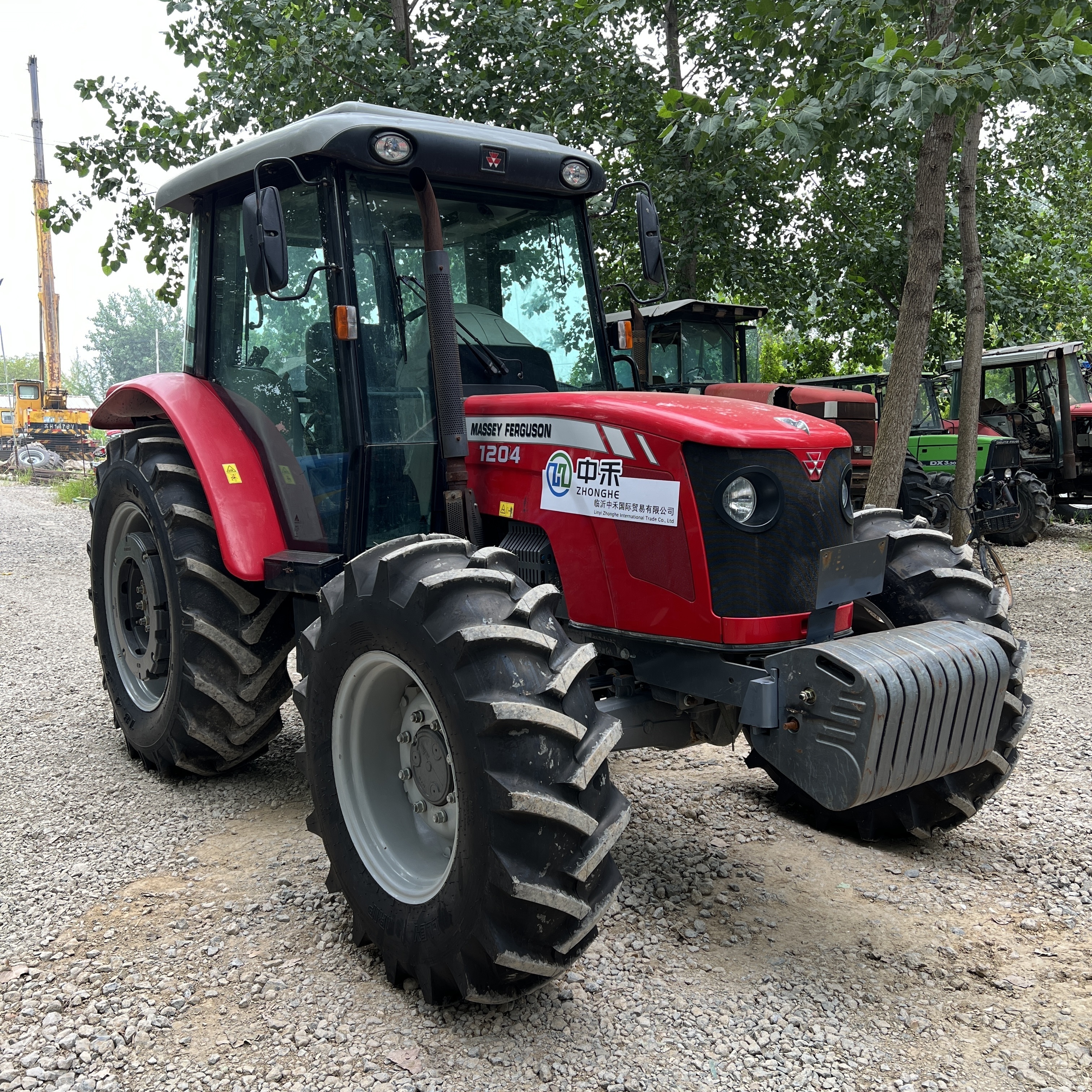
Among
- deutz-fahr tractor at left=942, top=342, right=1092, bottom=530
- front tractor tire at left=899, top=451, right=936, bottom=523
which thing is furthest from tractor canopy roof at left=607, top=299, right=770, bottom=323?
deutz-fahr tractor at left=942, top=342, right=1092, bottom=530

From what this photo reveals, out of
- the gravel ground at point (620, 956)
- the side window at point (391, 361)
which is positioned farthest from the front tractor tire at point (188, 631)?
the side window at point (391, 361)

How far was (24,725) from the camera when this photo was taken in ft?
18.7

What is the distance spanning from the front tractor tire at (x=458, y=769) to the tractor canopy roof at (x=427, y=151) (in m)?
1.43

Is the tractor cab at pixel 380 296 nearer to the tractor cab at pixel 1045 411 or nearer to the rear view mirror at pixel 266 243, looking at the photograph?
the rear view mirror at pixel 266 243

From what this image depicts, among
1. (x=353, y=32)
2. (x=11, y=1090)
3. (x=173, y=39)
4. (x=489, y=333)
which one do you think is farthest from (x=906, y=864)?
(x=173, y=39)

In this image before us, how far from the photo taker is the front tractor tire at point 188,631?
13.9 feet

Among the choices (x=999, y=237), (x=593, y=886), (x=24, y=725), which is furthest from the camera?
(x=999, y=237)

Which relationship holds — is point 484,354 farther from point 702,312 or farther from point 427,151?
point 702,312

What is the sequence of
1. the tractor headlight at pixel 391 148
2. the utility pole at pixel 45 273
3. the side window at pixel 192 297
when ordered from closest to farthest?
the tractor headlight at pixel 391 148
the side window at pixel 192 297
the utility pole at pixel 45 273

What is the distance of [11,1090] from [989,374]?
1592cm

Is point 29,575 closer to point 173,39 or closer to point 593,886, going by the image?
point 173,39

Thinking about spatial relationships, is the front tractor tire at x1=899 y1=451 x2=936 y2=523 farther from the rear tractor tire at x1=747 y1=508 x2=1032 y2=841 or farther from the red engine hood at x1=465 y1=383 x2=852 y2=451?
the red engine hood at x1=465 y1=383 x2=852 y2=451

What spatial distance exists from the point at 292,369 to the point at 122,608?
173 cm

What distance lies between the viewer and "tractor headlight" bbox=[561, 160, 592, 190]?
4070mm
